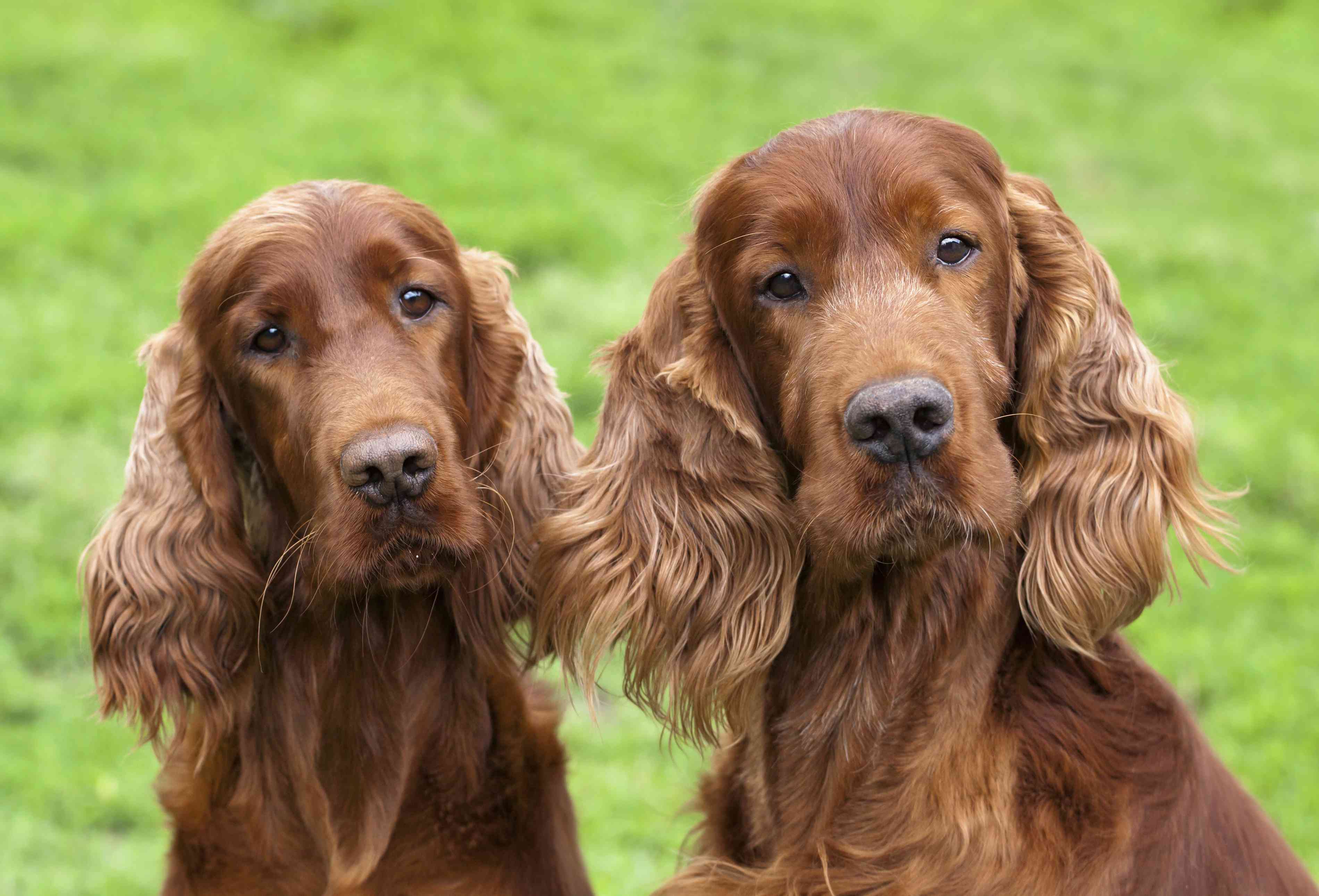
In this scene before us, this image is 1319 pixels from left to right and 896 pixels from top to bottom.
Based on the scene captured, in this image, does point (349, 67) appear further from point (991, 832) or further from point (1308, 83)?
point (991, 832)

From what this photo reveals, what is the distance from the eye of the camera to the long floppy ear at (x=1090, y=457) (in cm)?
284

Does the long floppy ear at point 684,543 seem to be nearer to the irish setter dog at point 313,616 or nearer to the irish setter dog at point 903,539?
the irish setter dog at point 903,539

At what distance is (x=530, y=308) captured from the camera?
713 centimetres

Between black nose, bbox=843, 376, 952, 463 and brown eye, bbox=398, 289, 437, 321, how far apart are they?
1036mm

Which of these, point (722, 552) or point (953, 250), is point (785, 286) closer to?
→ point (953, 250)

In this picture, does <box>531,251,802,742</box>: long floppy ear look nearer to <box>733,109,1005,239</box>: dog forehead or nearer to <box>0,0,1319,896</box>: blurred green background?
<box>733,109,1005,239</box>: dog forehead

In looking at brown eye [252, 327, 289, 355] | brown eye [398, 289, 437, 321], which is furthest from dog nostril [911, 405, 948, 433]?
Answer: brown eye [252, 327, 289, 355]

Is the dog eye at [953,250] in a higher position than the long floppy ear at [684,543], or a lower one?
higher

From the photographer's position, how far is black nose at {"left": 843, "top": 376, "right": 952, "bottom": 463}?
2.52 meters

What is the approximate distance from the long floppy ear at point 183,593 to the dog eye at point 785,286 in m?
1.26

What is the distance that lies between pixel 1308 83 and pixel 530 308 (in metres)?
6.22

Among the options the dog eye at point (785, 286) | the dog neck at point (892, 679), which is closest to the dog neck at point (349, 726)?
the dog neck at point (892, 679)

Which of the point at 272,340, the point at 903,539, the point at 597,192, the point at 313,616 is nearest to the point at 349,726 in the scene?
the point at 313,616

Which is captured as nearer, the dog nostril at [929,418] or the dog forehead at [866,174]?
the dog nostril at [929,418]
